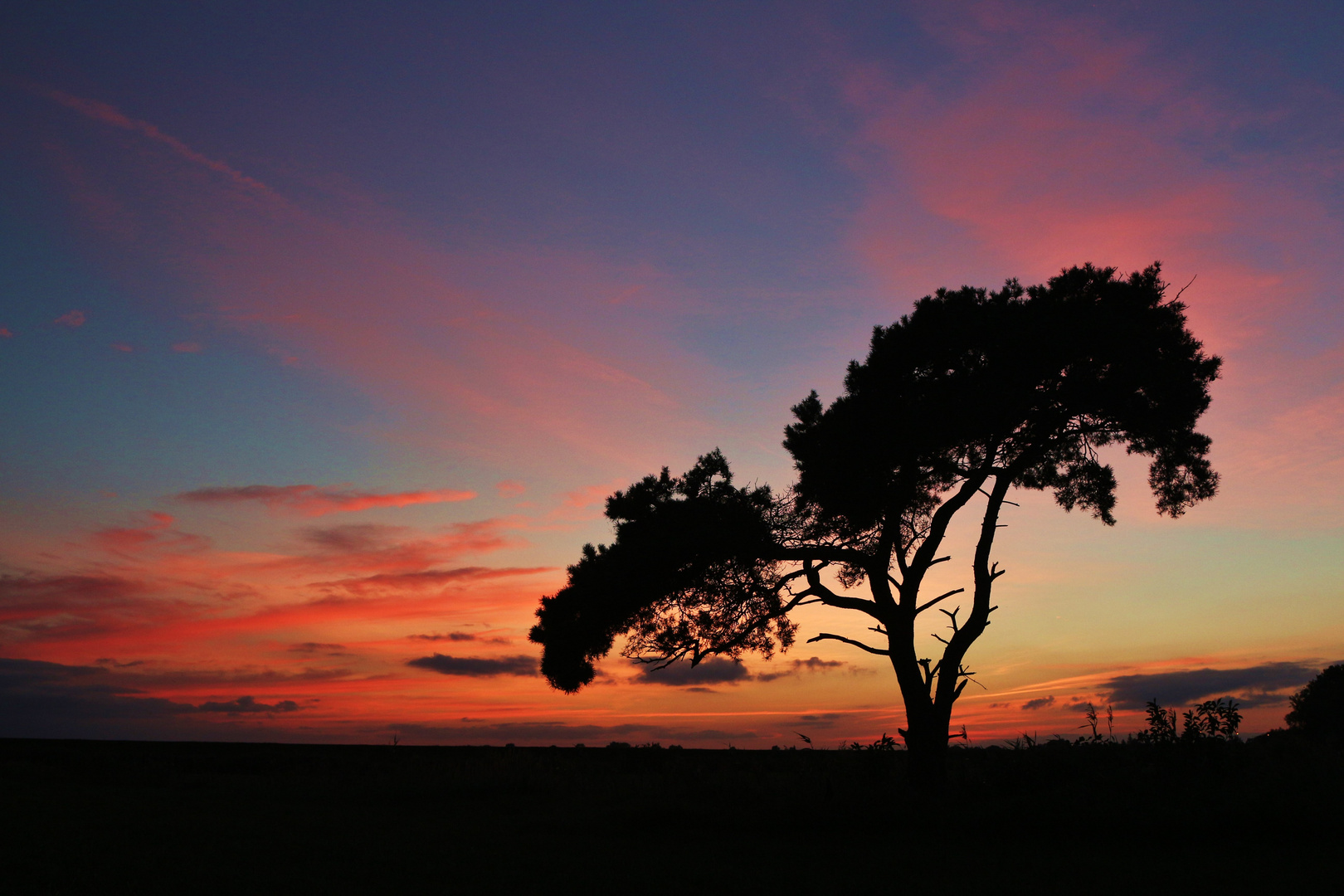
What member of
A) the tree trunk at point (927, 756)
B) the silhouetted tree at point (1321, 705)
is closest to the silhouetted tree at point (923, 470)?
the tree trunk at point (927, 756)

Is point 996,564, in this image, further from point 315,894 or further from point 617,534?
point 315,894

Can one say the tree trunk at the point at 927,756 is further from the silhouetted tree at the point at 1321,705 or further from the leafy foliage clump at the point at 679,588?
the silhouetted tree at the point at 1321,705

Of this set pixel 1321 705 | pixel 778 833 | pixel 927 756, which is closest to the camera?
pixel 778 833

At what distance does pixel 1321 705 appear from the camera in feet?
140

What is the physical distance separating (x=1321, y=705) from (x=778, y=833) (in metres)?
41.1

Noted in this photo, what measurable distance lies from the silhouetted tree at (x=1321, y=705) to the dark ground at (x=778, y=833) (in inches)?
1041

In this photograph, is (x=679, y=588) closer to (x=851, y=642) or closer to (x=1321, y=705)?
(x=851, y=642)

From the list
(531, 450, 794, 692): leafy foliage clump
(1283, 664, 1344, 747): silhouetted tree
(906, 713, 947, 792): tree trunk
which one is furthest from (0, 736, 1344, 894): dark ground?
(1283, 664, 1344, 747): silhouetted tree

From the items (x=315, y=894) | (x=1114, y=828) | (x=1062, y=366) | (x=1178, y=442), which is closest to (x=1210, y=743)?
(x=1114, y=828)

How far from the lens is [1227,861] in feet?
38.9

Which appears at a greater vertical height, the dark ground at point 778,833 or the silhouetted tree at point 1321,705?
the silhouetted tree at point 1321,705

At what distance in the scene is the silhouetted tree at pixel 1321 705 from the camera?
4128cm

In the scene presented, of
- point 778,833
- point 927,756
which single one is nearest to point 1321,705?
point 927,756

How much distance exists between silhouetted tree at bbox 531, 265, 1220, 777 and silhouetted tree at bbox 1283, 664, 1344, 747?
3275cm
